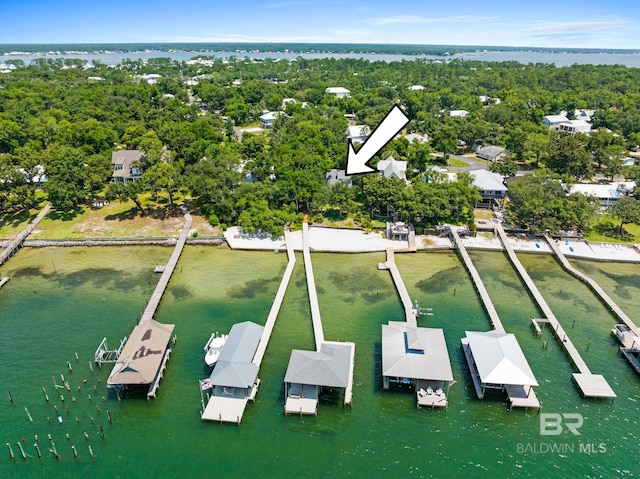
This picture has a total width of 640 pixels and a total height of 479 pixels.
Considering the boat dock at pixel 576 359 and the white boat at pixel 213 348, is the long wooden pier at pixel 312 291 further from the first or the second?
the boat dock at pixel 576 359

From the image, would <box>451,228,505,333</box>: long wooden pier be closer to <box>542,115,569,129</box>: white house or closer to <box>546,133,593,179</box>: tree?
<box>546,133,593,179</box>: tree

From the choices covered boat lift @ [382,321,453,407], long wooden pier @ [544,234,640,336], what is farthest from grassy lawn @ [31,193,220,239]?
long wooden pier @ [544,234,640,336]

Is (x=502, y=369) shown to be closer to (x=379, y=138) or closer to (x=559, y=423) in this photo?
(x=559, y=423)

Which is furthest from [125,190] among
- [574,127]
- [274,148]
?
[574,127]

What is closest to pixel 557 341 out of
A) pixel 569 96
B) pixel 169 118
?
pixel 169 118

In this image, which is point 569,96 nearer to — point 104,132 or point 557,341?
point 557,341

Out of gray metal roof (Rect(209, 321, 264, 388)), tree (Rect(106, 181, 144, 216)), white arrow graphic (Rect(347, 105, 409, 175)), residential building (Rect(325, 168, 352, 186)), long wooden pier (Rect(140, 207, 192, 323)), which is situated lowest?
long wooden pier (Rect(140, 207, 192, 323))
